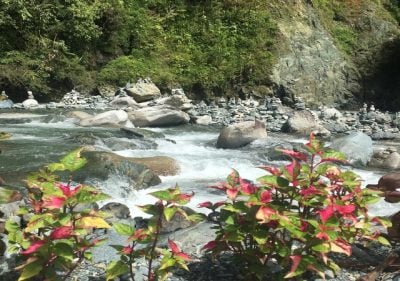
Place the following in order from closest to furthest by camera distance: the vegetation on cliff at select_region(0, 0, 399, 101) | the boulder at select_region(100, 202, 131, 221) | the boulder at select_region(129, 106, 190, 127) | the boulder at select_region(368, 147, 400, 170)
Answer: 1. the boulder at select_region(100, 202, 131, 221)
2. the boulder at select_region(368, 147, 400, 170)
3. the boulder at select_region(129, 106, 190, 127)
4. the vegetation on cliff at select_region(0, 0, 399, 101)

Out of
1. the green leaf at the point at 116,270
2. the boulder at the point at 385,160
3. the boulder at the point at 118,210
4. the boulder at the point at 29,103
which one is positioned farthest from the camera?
the boulder at the point at 29,103

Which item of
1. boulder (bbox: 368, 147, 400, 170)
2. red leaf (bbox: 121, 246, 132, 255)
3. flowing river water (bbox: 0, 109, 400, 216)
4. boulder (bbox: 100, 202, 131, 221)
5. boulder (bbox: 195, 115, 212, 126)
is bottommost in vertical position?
boulder (bbox: 368, 147, 400, 170)

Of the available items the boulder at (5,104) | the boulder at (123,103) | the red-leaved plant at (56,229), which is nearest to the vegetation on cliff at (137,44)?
the boulder at (5,104)

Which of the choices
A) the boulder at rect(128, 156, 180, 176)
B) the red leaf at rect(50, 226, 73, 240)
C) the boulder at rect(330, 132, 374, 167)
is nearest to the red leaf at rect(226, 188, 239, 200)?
the red leaf at rect(50, 226, 73, 240)

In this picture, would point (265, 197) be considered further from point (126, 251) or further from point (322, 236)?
point (126, 251)

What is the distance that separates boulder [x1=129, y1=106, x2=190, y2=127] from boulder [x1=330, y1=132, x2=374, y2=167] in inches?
157

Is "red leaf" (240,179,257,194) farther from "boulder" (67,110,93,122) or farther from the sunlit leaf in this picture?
"boulder" (67,110,93,122)

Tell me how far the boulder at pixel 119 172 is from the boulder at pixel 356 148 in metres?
3.67

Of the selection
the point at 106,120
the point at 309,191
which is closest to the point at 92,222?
the point at 309,191

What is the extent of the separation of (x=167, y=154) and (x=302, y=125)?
4277mm

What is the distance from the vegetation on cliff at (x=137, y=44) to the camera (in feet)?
50.9

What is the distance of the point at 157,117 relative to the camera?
37.6ft

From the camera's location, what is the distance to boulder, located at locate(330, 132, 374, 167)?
855 centimetres

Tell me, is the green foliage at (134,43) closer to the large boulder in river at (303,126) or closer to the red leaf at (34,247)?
the large boulder in river at (303,126)
